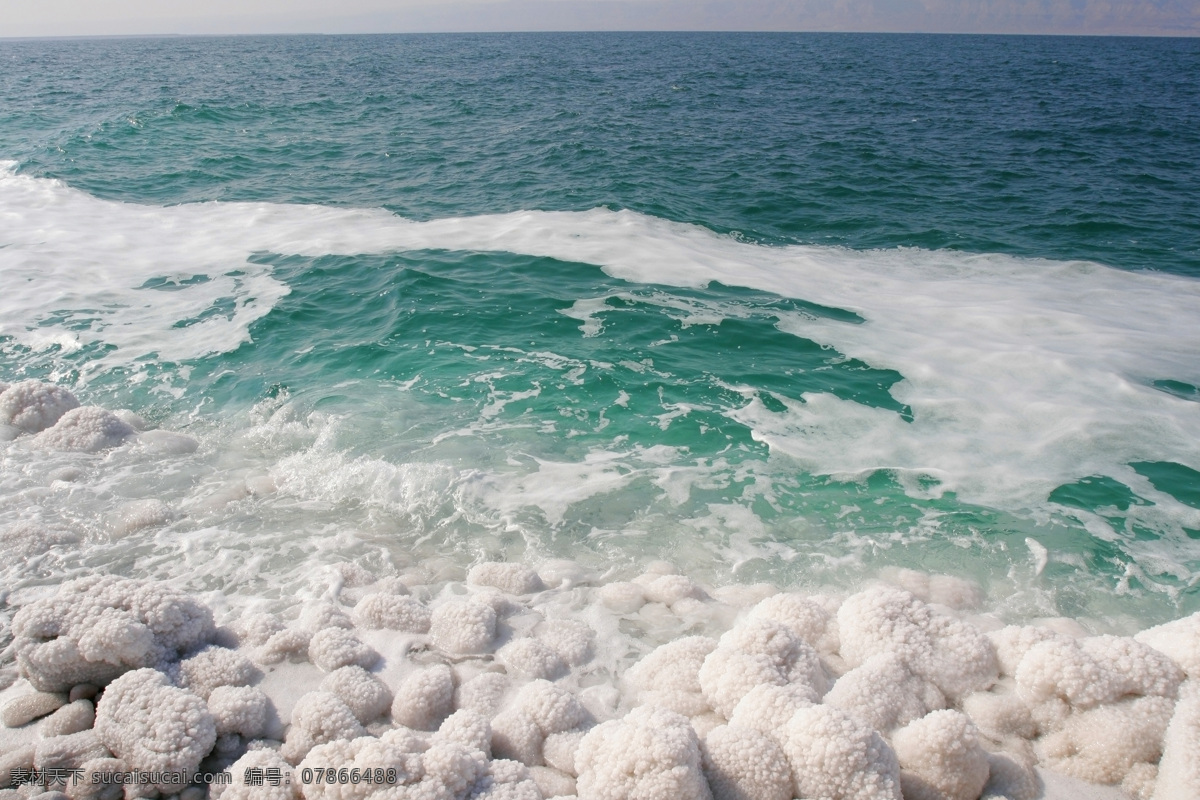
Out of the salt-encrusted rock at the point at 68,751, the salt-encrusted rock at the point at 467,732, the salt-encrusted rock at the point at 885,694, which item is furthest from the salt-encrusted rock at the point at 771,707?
the salt-encrusted rock at the point at 68,751

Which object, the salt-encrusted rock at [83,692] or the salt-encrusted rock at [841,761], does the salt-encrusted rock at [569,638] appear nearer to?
the salt-encrusted rock at [841,761]

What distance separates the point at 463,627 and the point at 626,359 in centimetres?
584

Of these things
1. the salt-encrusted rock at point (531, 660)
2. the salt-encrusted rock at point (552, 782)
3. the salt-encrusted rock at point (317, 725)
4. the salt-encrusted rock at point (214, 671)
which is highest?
the salt-encrusted rock at point (317, 725)

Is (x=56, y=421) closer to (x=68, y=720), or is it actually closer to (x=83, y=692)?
(x=83, y=692)

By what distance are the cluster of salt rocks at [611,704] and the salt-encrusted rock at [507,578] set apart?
13.2 inches

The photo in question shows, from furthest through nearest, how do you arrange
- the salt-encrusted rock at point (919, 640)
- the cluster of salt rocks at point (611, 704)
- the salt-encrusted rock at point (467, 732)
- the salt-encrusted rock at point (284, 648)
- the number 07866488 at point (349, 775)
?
the salt-encrusted rock at point (284, 648)
the salt-encrusted rock at point (919, 640)
the salt-encrusted rock at point (467, 732)
the cluster of salt rocks at point (611, 704)
the number 07866488 at point (349, 775)

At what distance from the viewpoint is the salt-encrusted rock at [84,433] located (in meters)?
7.34

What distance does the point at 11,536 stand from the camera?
579 cm

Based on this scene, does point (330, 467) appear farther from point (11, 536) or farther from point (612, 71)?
point (612, 71)

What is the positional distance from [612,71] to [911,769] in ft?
180

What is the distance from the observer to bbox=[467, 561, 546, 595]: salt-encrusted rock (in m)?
5.62

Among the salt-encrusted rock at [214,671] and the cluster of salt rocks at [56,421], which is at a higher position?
the cluster of salt rocks at [56,421]

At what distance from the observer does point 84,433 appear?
24.3 ft

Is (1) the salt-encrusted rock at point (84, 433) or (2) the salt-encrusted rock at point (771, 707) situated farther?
(1) the salt-encrusted rock at point (84, 433)
